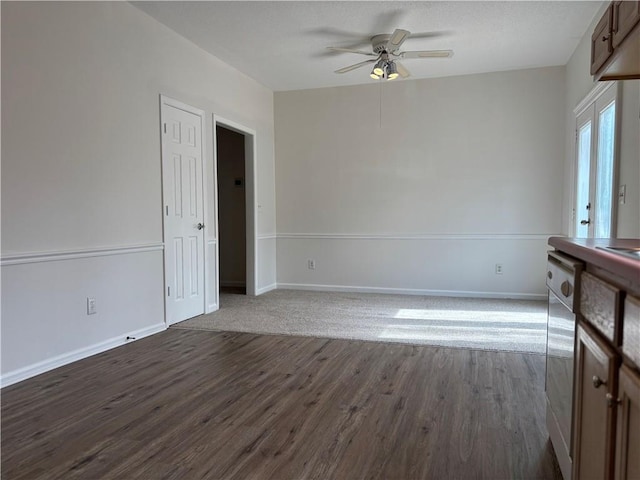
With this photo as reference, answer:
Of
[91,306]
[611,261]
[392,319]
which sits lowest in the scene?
[392,319]

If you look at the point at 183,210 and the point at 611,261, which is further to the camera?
the point at 183,210

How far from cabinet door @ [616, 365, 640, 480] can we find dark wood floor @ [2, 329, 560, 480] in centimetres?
79

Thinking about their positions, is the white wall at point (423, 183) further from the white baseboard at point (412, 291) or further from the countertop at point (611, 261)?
the countertop at point (611, 261)

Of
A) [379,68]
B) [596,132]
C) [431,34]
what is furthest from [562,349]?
[379,68]

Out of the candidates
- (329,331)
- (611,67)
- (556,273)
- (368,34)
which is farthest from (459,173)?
(556,273)

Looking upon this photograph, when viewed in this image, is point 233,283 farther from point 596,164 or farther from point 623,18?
point 623,18

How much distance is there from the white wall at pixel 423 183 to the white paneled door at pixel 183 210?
6.14 ft

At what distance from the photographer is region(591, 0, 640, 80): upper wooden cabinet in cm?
163

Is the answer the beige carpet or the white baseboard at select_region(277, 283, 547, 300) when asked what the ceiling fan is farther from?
the white baseboard at select_region(277, 283, 547, 300)

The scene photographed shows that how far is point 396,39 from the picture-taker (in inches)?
147

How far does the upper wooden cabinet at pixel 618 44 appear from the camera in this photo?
1627 mm

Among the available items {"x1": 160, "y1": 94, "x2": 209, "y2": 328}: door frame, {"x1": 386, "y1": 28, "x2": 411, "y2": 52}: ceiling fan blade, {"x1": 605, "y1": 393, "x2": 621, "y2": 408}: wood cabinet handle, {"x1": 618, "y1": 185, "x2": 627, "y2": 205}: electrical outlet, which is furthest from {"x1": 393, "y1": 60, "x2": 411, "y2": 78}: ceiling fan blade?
{"x1": 605, "y1": 393, "x2": 621, "y2": 408}: wood cabinet handle

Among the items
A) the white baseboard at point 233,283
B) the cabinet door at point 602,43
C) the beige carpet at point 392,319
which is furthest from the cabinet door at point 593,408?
the white baseboard at point 233,283

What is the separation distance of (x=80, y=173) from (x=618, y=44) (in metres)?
3.21
